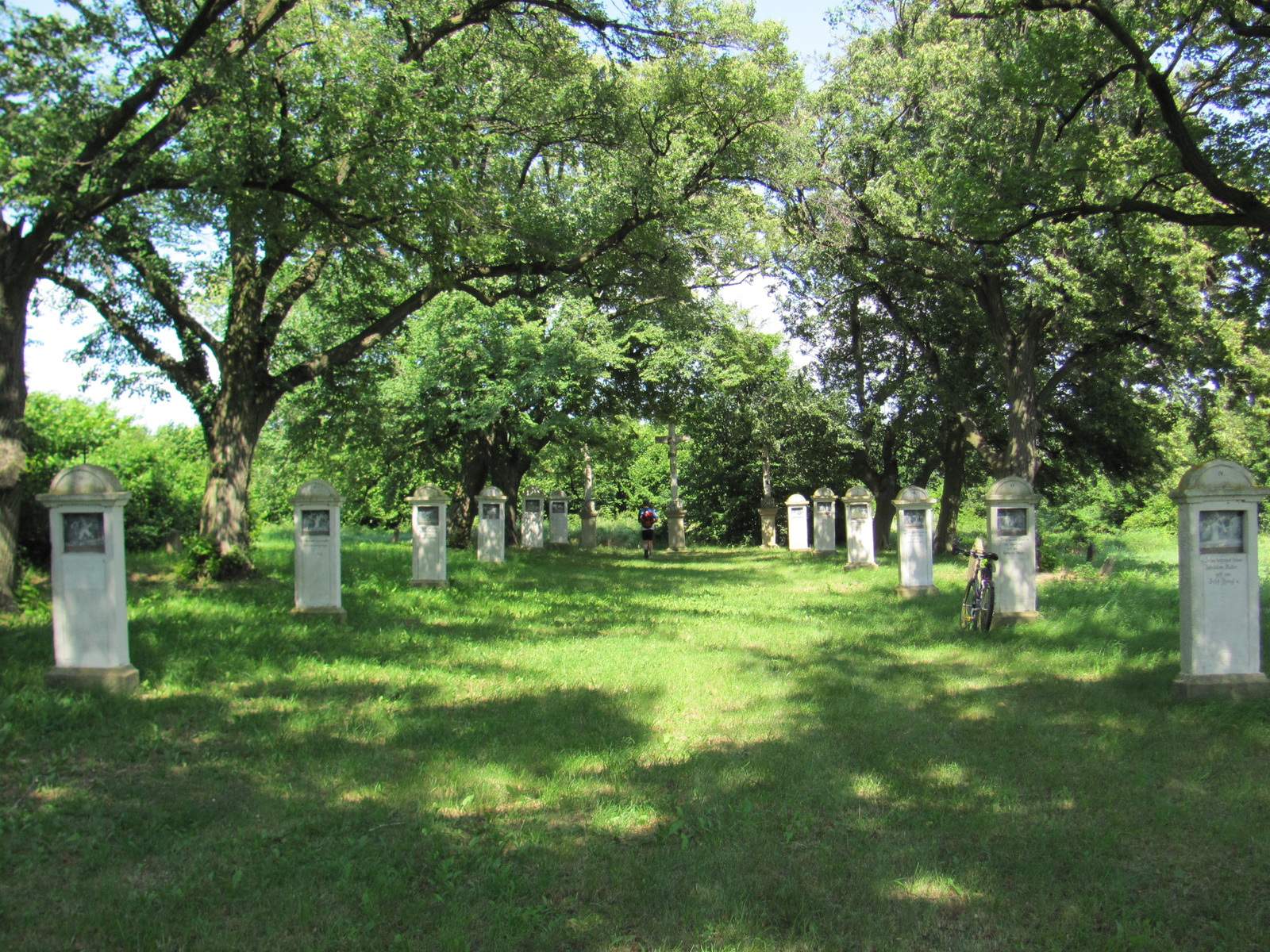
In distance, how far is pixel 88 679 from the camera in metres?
6.79

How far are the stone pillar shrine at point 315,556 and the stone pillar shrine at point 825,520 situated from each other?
17392 mm

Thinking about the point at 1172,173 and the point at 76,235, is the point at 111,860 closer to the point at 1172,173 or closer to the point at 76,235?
the point at 76,235

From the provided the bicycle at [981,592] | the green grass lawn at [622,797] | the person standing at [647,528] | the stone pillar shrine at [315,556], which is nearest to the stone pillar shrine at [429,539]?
the stone pillar shrine at [315,556]

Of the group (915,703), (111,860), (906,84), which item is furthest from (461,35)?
(111,860)

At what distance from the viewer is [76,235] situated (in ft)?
36.5

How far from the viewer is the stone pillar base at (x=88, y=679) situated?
6.78 metres

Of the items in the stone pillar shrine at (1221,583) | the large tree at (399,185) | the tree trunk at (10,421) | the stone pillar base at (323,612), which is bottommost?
the stone pillar base at (323,612)

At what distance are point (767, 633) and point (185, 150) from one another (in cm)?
955

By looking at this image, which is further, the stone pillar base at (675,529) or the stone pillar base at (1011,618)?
the stone pillar base at (675,529)

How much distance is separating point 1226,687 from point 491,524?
1512 centimetres

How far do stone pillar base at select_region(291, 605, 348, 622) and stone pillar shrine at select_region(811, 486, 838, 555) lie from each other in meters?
17.4

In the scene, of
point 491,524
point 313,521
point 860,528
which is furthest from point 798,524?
point 313,521

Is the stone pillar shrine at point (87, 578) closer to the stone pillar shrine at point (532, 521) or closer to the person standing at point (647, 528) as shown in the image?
the person standing at point (647, 528)

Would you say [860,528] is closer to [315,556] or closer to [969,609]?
[969,609]
